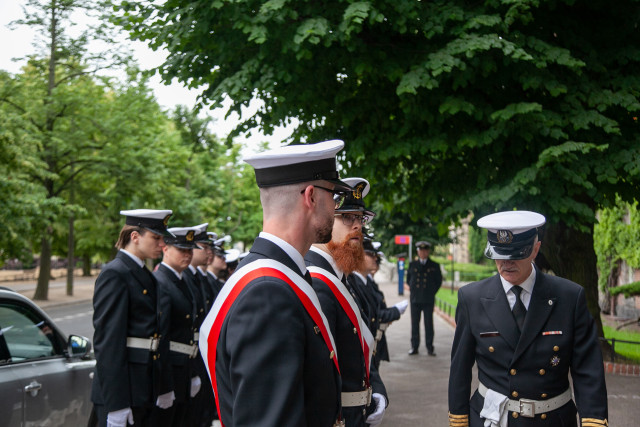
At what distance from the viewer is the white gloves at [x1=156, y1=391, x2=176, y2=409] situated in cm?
554

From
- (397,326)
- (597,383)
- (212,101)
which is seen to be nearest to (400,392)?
(212,101)

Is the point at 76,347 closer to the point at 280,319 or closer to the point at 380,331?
the point at 380,331

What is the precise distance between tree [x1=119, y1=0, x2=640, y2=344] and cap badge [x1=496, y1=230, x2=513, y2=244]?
492cm

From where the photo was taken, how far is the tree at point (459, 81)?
352 inches

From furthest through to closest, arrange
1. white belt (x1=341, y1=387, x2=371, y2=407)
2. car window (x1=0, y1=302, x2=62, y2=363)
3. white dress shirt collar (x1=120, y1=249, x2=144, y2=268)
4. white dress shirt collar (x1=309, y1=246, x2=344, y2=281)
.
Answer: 1. white dress shirt collar (x1=120, y1=249, x2=144, y2=268)
2. car window (x1=0, y1=302, x2=62, y2=363)
3. white dress shirt collar (x1=309, y1=246, x2=344, y2=281)
4. white belt (x1=341, y1=387, x2=371, y2=407)

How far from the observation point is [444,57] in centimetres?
884

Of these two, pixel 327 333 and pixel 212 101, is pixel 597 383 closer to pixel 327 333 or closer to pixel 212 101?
pixel 327 333

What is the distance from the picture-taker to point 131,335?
5.16 meters

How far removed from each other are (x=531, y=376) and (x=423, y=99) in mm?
6662

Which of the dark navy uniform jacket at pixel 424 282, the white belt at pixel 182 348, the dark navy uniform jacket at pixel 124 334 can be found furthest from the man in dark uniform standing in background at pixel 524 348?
the dark navy uniform jacket at pixel 424 282

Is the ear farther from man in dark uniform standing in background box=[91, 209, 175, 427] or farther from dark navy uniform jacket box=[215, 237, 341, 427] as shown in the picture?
man in dark uniform standing in background box=[91, 209, 175, 427]

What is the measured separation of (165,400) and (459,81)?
19.3ft

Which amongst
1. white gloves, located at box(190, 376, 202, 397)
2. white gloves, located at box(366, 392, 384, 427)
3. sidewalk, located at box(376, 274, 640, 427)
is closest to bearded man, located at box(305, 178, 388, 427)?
white gloves, located at box(366, 392, 384, 427)

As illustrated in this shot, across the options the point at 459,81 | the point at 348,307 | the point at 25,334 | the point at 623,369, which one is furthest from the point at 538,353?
the point at 623,369
